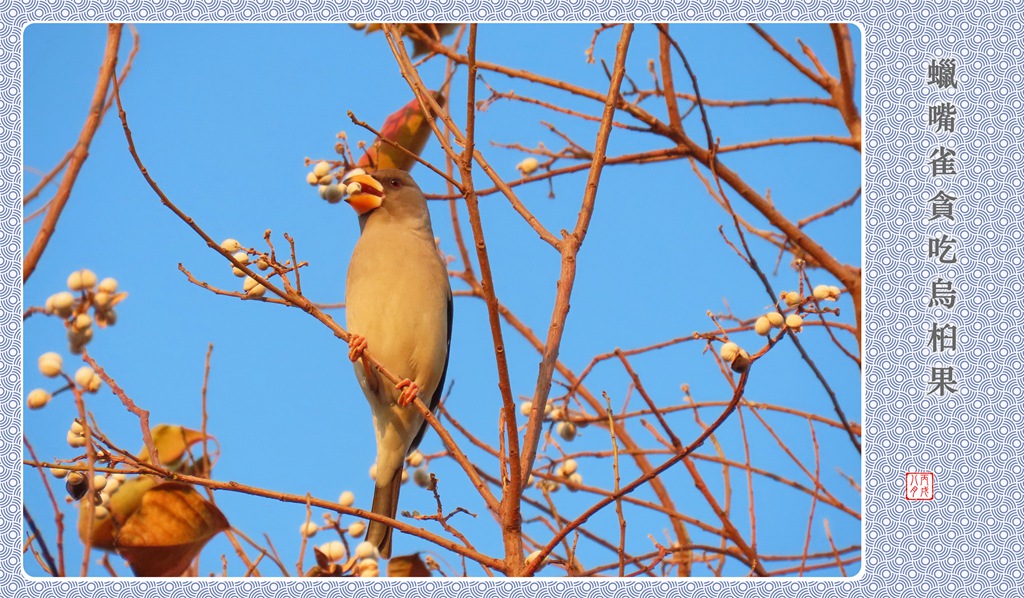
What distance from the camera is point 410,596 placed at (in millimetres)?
3092

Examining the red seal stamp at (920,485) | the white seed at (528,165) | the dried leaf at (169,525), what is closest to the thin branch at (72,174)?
the dried leaf at (169,525)

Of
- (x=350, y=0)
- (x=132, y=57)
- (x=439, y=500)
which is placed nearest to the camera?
(x=439, y=500)

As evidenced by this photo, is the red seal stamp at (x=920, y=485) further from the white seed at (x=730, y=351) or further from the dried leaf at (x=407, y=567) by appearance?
the dried leaf at (x=407, y=567)

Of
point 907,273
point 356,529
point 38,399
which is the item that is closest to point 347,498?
point 356,529

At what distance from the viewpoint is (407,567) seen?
2.90 metres

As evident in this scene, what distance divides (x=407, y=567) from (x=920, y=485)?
1654 mm

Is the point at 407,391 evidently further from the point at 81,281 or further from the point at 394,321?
the point at 81,281

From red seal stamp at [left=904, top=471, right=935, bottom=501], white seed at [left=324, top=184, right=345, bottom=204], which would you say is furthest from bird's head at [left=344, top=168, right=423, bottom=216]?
red seal stamp at [left=904, top=471, right=935, bottom=501]

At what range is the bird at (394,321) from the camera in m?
3.69

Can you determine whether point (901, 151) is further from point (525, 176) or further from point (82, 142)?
point (82, 142)

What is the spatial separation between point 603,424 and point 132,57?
6.77ft

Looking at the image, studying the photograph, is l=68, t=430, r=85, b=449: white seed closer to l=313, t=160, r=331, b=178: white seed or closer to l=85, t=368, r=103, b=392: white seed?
l=85, t=368, r=103, b=392: white seed

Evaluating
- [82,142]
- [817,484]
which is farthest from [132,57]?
[817,484]

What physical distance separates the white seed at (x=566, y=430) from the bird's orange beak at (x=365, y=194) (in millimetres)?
1149
